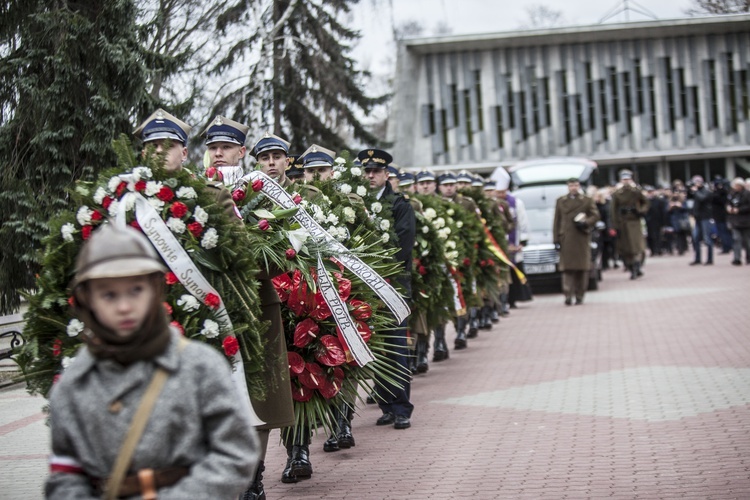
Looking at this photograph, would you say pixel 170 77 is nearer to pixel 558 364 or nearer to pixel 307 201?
pixel 558 364

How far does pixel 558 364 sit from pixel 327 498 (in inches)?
245

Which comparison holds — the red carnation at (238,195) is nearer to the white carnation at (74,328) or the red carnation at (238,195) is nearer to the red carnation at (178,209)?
the red carnation at (178,209)

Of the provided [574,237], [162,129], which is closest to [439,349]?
[574,237]

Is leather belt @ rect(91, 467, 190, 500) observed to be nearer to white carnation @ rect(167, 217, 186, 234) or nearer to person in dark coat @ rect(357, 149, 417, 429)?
white carnation @ rect(167, 217, 186, 234)

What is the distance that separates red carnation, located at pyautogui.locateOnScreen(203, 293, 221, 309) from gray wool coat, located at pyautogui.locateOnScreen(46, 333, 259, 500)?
205cm

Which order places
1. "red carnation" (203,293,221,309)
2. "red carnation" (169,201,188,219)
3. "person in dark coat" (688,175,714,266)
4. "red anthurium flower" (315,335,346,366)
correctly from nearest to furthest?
"red carnation" (203,293,221,309)
"red carnation" (169,201,188,219)
"red anthurium flower" (315,335,346,366)
"person in dark coat" (688,175,714,266)

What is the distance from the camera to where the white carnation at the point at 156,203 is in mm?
5367

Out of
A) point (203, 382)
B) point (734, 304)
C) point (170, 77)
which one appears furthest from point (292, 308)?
point (734, 304)

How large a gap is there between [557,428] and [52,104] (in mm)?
6517

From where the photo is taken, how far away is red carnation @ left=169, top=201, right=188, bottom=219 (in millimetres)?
5336

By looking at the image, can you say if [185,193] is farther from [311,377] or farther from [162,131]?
[311,377]

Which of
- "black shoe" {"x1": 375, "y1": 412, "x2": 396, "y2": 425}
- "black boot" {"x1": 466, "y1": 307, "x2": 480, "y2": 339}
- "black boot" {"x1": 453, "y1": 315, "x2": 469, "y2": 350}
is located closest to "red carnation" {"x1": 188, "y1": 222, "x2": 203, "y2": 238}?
"black shoe" {"x1": 375, "y1": 412, "x2": 396, "y2": 425}

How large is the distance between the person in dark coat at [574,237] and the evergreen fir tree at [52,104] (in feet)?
33.8

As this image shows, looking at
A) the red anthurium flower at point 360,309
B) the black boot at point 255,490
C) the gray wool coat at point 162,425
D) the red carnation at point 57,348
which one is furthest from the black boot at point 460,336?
the gray wool coat at point 162,425
